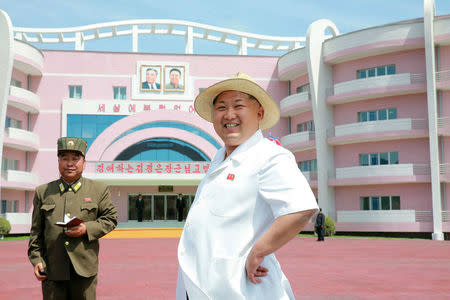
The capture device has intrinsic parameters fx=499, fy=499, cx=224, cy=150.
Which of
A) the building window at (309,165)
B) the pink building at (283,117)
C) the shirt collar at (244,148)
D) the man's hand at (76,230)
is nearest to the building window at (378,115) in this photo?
the pink building at (283,117)

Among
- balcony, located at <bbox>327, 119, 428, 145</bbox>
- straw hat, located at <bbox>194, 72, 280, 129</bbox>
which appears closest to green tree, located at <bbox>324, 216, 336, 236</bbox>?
balcony, located at <bbox>327, 119, 428, 145</bbox>

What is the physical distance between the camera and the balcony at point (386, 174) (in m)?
25.7

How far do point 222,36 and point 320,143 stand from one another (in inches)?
548

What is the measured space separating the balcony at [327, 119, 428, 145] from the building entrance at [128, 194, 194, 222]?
12080mm

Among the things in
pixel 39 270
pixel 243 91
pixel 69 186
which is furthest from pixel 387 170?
pixel 243 91

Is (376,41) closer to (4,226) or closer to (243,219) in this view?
(4,226)

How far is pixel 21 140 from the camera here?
30.3m

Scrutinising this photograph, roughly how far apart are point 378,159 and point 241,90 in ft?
86.6

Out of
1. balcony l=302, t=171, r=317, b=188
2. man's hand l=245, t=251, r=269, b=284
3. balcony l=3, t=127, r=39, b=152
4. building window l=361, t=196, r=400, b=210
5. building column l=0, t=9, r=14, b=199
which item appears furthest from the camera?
balcony l=302, t=171, r=317, b=188

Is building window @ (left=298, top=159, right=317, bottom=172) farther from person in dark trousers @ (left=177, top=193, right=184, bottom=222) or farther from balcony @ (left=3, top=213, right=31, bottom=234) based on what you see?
balcony @ (left=3, top=213, right=31, bottom=234)

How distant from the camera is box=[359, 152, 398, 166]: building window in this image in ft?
89.2

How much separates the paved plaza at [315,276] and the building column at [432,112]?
994cm

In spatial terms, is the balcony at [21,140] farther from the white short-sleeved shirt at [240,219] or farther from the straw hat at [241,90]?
the white short-sleeved shirt at [240,219]

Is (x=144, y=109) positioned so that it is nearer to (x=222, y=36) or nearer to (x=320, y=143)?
(x=222, y=36)
